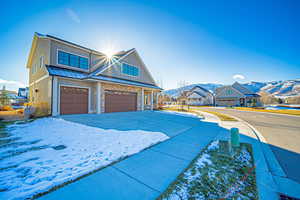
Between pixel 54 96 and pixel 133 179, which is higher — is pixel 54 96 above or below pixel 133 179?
above

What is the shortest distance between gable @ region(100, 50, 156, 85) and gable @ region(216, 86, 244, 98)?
1141 inches

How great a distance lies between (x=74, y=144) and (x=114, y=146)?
1.44m

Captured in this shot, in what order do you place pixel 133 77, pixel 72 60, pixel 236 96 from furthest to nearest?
pixel 236 96 → pixel 133 77 → pixel 72 60

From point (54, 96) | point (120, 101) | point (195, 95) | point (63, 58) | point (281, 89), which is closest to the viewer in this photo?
point (54, 96)

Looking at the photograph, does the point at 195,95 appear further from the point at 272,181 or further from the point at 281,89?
the point at 281,89

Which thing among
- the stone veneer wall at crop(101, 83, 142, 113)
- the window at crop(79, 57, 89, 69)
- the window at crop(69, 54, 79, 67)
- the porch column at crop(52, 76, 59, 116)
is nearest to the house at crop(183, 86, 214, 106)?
the stone veneer wall at crop(101, 83, 142, 113)

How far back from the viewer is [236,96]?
34031 millimetres

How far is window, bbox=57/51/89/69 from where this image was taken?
10898 millimetres

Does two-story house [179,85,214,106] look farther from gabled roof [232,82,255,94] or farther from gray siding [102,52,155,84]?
gray siding [102,52,155,84]

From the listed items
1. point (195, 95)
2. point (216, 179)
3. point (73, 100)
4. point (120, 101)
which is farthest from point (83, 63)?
point (195, 95)

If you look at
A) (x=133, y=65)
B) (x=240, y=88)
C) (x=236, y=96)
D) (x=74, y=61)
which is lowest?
(x=236, y=96)

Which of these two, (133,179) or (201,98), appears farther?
(201,98)

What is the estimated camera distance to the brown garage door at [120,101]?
12219mm

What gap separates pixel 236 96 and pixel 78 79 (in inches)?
1551
